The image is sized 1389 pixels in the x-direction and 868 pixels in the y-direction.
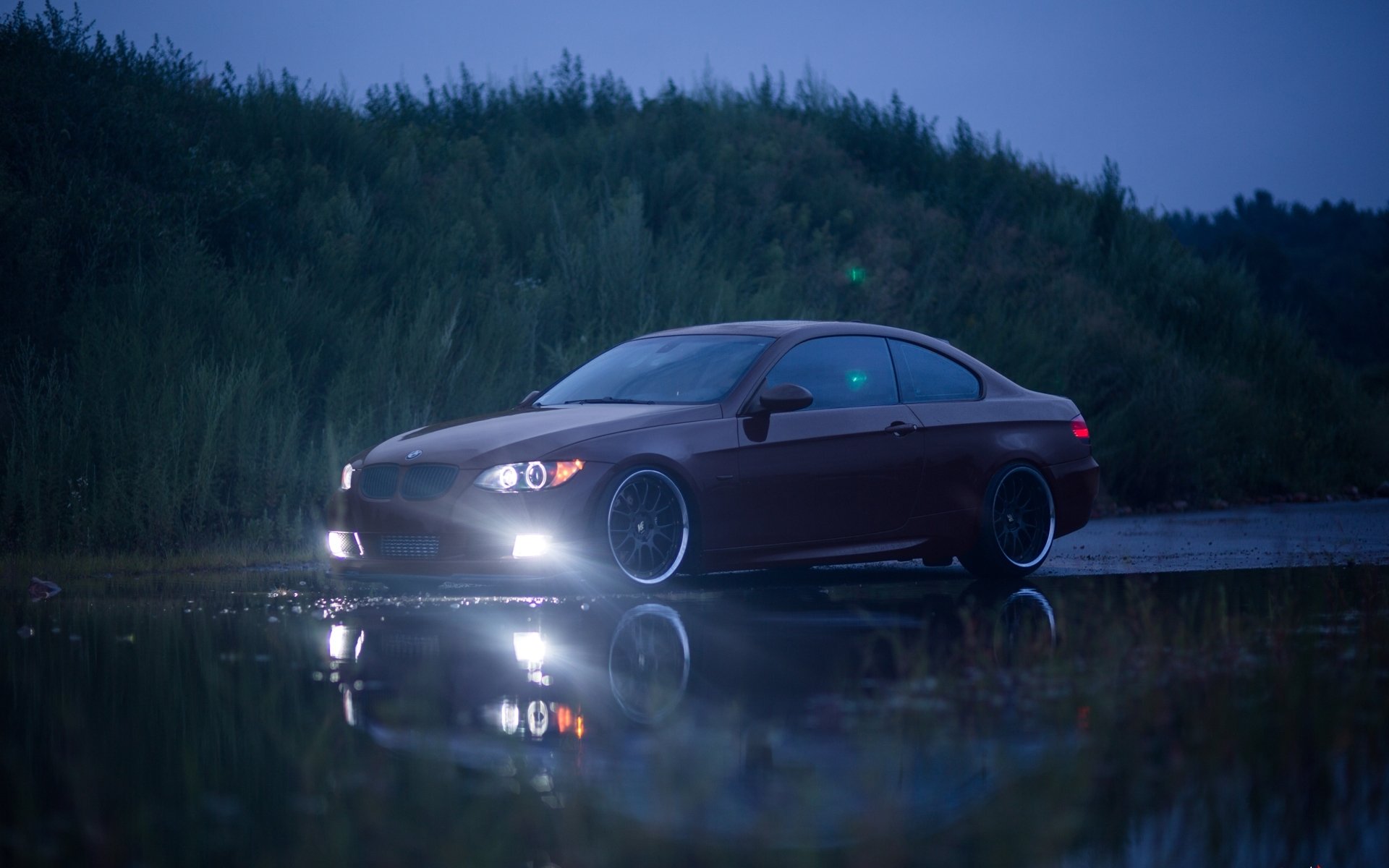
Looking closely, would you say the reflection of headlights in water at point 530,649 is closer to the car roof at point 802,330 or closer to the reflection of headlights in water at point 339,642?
the reflection of headlights in water at point 339,642

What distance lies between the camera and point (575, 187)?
84.9 ft

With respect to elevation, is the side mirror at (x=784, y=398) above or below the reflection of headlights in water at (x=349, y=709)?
above

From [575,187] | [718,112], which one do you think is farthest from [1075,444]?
[718,112]

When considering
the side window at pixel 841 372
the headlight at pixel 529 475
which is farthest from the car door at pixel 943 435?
the headlight at pixel 529 475

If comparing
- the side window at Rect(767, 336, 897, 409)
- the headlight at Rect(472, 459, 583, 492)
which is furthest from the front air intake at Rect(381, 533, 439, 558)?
the side window at Rect(767, 336, 897, 409)

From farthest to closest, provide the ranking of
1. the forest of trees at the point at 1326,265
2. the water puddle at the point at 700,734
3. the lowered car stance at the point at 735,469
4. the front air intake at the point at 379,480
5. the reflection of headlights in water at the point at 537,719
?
the forest of trees at the point at 1326,265 → the front air intake at the point at 379,480 → the lowered car stance at the point at 735,469 → the reflection of headlights in water at the point at 537,719 → the water puddle at the point at 700,734

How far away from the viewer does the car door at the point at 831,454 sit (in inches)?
387

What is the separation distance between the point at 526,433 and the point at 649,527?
0.90 m

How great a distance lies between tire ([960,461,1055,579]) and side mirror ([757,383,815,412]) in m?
1.82

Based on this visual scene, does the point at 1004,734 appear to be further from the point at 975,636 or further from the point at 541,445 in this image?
the point at 541,445

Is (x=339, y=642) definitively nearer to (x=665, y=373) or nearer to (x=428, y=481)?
(x=428, y=481)

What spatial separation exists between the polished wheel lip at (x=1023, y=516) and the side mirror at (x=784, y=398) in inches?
75.8

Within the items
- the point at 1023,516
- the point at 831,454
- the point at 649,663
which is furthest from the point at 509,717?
A: the point at 1023,516

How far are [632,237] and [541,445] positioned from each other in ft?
39.8
